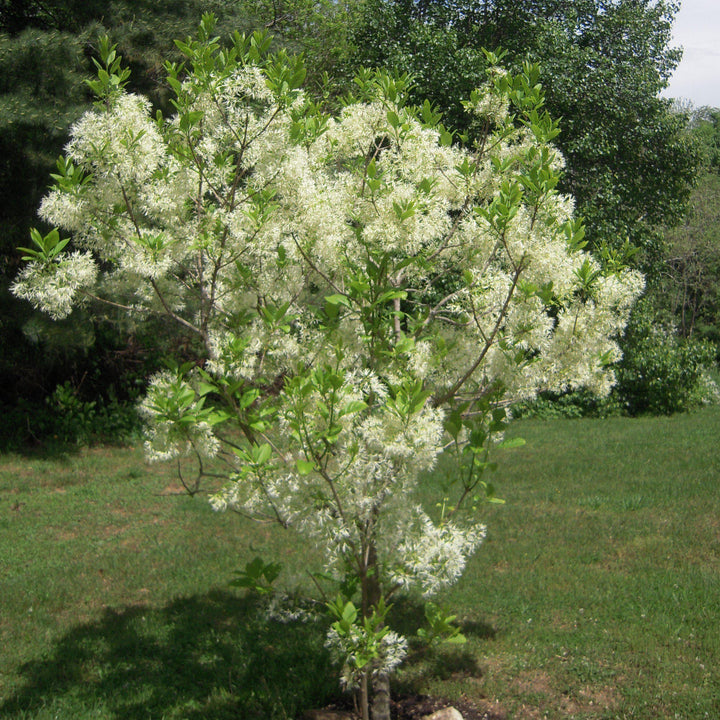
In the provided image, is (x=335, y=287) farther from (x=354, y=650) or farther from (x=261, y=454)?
(x=354, y=650)

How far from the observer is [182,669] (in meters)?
4.88

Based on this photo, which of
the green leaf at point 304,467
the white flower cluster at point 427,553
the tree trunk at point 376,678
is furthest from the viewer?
the tree trunk at point 376,678

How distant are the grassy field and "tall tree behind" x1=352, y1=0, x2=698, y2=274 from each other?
7322 millimetres

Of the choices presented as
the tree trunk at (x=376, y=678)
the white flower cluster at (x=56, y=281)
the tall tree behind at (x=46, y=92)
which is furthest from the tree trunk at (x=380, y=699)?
the tall tree behind at (x=46, y=92)

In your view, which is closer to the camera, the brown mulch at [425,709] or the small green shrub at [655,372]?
the brown mulch at [425,709]

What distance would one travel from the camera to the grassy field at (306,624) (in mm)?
4484

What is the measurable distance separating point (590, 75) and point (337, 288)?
12.2 m

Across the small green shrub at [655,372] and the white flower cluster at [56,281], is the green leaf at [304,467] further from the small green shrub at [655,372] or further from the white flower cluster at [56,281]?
the small green shrub at [655,372]

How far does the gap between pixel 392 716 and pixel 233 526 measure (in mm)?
3935

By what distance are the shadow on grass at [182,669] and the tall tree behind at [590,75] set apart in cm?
1088

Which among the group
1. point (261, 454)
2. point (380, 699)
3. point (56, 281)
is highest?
point (56, 281)

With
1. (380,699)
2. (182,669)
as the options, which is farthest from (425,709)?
(182,669)

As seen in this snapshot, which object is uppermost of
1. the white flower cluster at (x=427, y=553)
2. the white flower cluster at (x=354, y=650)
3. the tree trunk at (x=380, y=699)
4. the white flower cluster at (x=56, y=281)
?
the white flower cluster at (x=56, y=281)

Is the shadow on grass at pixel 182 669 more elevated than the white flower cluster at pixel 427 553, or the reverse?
the white flower cluster at pixel 427 553
